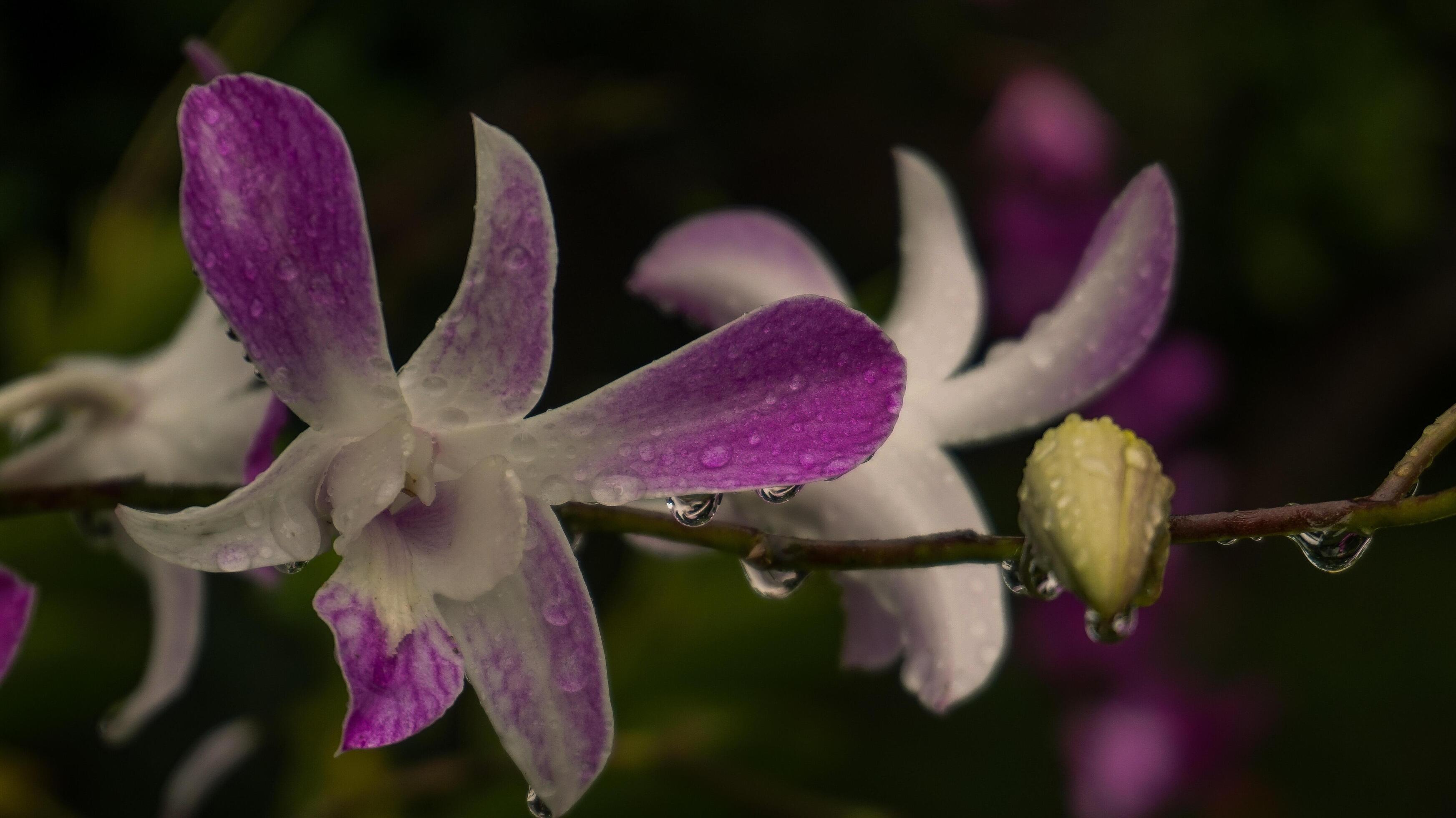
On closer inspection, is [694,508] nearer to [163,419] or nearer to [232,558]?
[232,558]

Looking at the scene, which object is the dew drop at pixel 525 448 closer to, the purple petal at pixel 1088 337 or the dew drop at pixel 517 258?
the dew drop at pixel 517 258

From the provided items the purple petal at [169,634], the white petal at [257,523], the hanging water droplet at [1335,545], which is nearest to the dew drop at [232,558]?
the white petal at [257,523]

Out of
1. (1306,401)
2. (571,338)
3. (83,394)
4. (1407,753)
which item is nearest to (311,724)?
(83,394)

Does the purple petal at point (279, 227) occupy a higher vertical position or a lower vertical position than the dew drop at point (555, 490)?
higher

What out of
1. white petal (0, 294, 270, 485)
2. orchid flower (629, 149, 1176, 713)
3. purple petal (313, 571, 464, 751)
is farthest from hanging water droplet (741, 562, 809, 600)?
white petal (0, 294, 270, 485)

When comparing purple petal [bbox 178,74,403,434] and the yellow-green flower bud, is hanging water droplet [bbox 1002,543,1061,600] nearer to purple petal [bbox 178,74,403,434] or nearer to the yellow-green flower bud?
the yellow-green flower bud

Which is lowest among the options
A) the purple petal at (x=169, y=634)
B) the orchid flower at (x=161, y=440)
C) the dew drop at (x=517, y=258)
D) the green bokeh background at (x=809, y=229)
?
the green bokeh background at (x=809, y=229)
